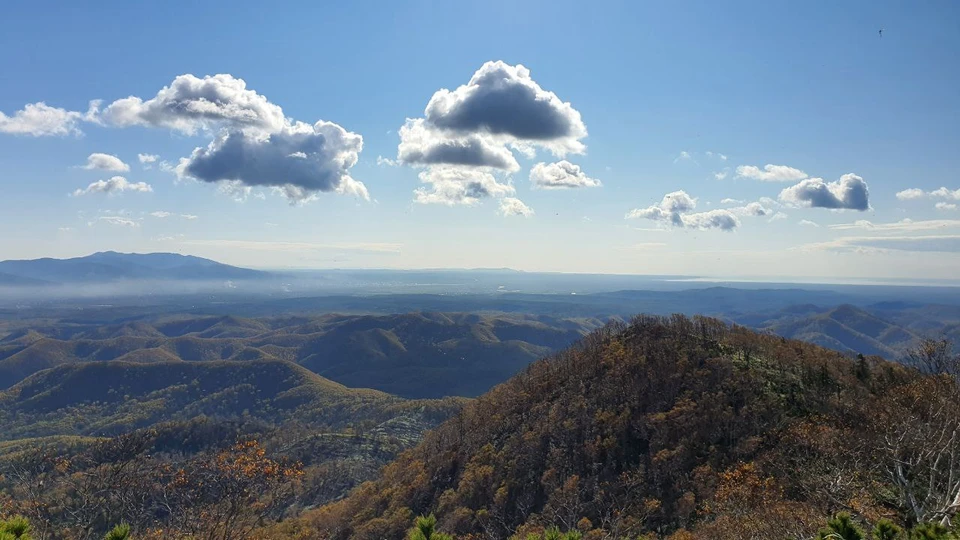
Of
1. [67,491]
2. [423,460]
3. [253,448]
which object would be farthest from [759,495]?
[67,491]

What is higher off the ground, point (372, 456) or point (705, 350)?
point (705, 350)

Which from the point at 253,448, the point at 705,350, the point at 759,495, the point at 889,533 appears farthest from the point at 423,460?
the point at 889,533

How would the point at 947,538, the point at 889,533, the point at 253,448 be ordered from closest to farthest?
1. the point at 947,538
2. the point at 889,533
3. the point at 253,448

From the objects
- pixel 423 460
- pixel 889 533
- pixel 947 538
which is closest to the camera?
pixel 947 538

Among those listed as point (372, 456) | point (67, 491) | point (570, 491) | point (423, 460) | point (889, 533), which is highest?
point (889, 533)

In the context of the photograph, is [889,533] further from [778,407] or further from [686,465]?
[778,407]

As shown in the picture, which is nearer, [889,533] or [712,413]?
[889,533]

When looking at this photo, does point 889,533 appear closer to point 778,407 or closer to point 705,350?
point 778,407
